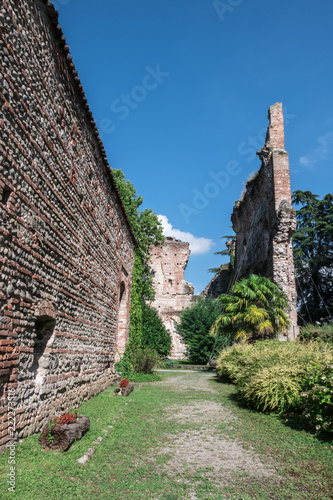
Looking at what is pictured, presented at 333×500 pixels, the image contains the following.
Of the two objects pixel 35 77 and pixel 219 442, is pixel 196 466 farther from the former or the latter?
pixel 35 77

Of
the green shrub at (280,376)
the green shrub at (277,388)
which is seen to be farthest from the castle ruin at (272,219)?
the green shrub at (277,388)

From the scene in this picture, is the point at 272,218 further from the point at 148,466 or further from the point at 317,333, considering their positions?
the point at 148,466

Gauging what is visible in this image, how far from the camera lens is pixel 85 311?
328 inches

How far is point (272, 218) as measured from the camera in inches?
739

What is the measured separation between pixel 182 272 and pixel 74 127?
28.5 metres

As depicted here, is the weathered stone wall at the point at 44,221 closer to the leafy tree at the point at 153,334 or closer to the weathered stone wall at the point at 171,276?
the leafy tree at the point at 153,334

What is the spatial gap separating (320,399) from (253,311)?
8.33m

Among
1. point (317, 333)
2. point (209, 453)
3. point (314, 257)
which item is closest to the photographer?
point (209, 453)

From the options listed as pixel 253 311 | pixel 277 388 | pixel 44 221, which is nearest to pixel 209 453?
pixel 277 388

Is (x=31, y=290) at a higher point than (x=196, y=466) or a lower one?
higher

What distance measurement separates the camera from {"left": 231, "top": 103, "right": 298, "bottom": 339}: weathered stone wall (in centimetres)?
1759

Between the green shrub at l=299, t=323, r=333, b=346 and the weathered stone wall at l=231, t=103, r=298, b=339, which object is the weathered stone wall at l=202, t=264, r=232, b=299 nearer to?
the weathered stone wall at l=231, t=103, r=298, b=339

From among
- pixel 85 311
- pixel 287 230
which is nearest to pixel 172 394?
pixel 85 311

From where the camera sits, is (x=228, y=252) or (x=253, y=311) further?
(x=228, y=252)
